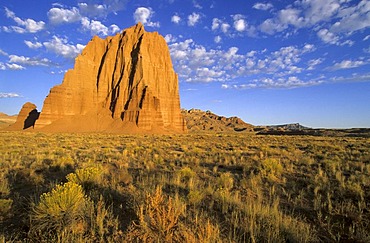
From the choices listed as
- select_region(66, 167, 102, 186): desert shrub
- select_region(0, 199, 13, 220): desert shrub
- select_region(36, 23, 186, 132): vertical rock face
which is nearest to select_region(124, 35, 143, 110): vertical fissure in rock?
select_region(36, 23, 186, 132): vertical rock face

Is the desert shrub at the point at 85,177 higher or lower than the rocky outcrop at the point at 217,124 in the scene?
lower

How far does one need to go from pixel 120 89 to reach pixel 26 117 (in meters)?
31.4

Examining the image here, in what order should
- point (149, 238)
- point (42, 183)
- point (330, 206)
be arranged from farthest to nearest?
point (42, 183)
point (330, 206)
point (149, 238)

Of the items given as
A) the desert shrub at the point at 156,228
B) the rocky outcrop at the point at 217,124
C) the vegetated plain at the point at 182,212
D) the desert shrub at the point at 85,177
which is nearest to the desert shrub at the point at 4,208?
the vegetated plain at the point at 182,212

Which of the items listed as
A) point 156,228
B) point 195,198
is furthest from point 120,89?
point 156,228

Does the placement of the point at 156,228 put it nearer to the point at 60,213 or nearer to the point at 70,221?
the point at 70,221

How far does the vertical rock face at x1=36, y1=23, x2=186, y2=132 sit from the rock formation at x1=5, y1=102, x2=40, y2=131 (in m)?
12.7

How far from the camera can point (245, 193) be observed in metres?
6.71

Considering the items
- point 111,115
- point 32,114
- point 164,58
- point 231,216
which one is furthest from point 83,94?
point 231,216

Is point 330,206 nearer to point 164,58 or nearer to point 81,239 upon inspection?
point 81,239

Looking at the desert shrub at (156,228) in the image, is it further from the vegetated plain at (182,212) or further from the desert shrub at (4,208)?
the desert shrub at (4,208)

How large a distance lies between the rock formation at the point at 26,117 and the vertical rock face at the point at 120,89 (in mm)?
12657

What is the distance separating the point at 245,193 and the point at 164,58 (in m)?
75.2

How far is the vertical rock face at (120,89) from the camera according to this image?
6181 cm
